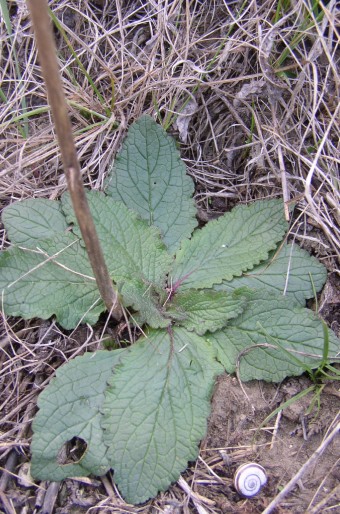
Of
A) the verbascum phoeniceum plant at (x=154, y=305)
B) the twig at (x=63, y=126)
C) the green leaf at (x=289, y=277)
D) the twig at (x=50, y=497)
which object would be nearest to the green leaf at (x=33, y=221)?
the verbascum phoeniceum plant at (x=154, y=305)

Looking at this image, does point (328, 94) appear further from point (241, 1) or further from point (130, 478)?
point (130, 478)

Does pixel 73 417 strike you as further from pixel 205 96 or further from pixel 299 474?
pixel 205 96

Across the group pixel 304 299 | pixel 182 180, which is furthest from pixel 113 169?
pixel 304 299

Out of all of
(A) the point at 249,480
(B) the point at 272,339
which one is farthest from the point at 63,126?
(A) the point at 249,480

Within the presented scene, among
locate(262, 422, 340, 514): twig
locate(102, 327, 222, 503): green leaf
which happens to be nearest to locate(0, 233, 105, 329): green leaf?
locate(102, 327, 222, 503): green leaf

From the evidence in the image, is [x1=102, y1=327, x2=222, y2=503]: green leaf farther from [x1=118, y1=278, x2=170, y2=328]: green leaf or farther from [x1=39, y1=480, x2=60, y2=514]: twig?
[x1=39, y1=480, x2=60, y2=514]: twig

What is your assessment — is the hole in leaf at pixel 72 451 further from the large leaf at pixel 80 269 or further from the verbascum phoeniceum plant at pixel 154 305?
the large leaf at pixel 80 269
